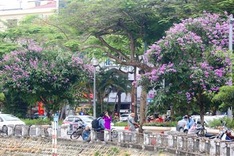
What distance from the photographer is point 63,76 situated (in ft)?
113

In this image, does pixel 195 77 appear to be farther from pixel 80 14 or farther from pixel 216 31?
pixel 80 14

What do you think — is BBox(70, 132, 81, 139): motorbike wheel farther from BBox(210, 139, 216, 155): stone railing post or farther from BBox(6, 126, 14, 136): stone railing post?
BBox(210, 139, 216, 155): stone railing post

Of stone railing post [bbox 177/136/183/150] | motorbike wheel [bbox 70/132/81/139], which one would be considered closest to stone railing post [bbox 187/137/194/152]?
stone railing post [bbox 177/136/183/150]

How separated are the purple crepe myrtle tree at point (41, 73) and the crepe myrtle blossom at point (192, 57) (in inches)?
407

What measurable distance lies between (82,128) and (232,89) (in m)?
12.3

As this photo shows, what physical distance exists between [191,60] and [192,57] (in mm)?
180

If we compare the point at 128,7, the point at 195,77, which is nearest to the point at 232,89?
the point at 195,77

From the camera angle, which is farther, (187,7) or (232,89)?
(187,7)

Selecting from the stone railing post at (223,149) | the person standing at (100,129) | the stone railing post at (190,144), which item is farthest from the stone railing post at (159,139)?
the stone railing post at (223,149)

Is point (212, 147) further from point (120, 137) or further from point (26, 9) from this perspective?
point (26, 9)

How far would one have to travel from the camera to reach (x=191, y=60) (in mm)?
24547

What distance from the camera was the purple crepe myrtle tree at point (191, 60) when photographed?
2389 cm

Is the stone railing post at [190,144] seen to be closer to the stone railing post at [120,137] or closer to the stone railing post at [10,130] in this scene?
the stone railing post at [120,137]

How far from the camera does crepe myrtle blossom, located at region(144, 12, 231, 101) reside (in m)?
23.9
